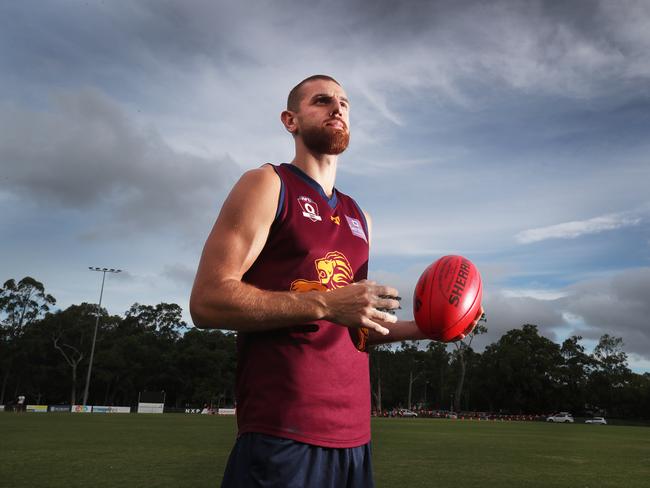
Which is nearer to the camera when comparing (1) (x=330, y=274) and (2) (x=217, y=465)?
(1) (x=330, y=274)

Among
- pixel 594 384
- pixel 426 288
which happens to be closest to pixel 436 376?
pixel 594 384

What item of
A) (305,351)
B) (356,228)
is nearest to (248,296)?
(305,351)

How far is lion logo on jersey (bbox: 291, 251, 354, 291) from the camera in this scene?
2396mm

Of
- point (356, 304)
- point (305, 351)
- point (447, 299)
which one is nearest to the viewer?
point (356, 304)

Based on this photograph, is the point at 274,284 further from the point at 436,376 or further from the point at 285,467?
the point at 436,376

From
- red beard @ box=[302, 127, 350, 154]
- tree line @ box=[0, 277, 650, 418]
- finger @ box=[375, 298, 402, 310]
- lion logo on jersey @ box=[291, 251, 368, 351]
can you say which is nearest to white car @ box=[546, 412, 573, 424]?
tree line @ box=[0, 277, 650, 418]

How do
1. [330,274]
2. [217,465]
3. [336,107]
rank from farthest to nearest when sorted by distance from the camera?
[217,465] < [336,107] < [330,274]

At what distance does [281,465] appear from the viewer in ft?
6.89

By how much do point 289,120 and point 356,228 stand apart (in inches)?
27.8

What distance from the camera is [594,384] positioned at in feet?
243

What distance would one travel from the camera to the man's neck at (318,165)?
2.83 m

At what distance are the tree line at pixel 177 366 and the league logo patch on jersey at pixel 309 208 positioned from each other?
73090 mm

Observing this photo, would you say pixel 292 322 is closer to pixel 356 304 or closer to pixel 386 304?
pixel 356 304

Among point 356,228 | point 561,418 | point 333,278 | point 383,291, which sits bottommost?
point 561,418
